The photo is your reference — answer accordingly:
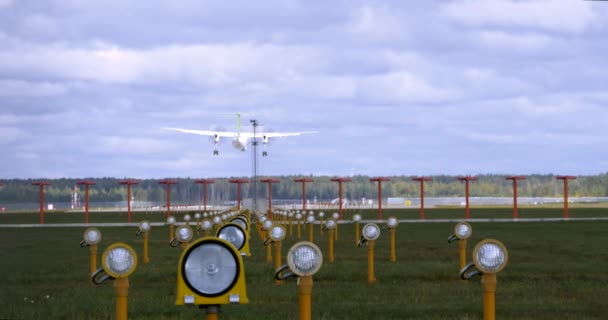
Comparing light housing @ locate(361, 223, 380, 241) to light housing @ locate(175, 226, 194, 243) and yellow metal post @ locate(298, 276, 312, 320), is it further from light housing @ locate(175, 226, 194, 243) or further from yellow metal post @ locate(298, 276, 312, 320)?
yellow metal post @ locate(298, 276, 312, 320)

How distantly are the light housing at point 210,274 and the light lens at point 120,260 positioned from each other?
1.36 metres

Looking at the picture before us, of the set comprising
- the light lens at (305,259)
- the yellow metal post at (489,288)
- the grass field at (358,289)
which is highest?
the light lens at (305,259)

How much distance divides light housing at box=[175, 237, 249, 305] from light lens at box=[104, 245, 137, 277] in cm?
136

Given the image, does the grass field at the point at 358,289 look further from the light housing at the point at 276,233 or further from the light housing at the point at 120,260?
the light housing at the point at 120,260

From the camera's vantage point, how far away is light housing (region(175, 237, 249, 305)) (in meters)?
7.48

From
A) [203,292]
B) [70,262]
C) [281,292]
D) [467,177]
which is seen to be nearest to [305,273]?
[203,292]

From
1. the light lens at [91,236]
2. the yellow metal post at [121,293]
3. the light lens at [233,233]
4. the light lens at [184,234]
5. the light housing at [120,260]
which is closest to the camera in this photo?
the light housing at [120,260]

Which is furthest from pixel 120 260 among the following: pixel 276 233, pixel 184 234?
pixel 184 234

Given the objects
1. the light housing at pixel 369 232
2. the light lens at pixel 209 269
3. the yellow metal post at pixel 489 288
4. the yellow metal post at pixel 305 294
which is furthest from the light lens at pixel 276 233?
the light lens at pixel 209 269

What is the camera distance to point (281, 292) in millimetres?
17703

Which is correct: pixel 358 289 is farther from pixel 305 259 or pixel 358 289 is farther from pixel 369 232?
pixel 305 259

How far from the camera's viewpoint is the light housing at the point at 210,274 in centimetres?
748

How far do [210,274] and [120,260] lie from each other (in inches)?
60.1

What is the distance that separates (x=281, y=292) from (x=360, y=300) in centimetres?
185
